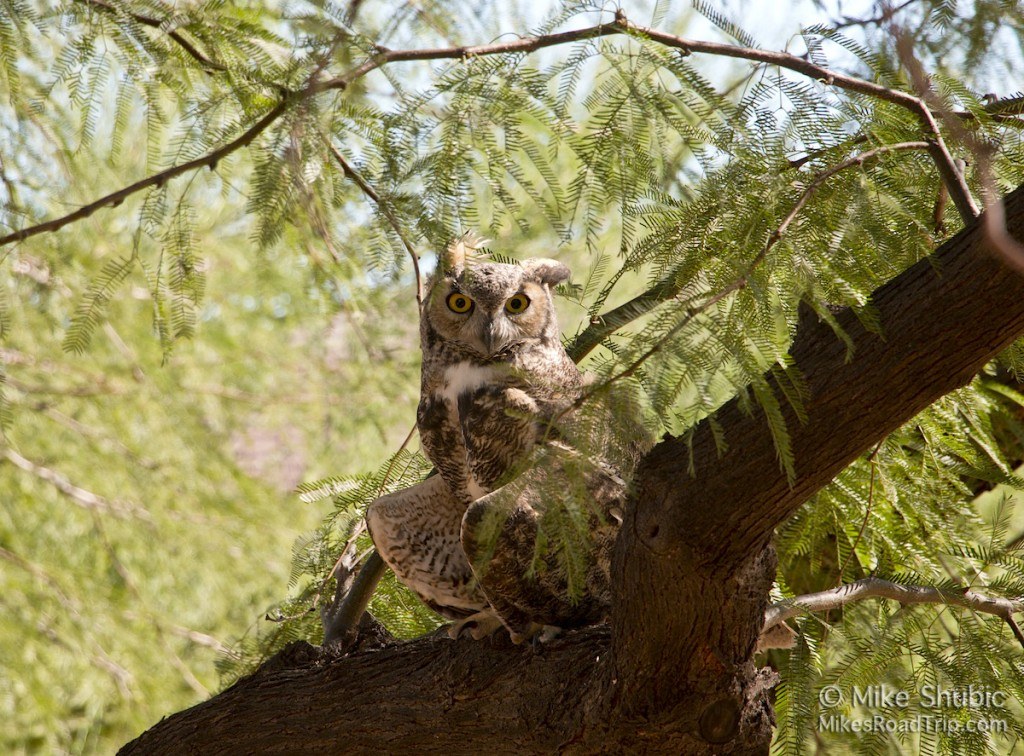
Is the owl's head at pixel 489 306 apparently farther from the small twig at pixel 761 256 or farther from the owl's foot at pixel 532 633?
the owl's foot at pixel 532 633

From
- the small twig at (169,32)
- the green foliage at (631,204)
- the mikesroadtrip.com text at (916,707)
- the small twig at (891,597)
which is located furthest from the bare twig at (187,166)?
the mikesroadtrip.com text at (916,707)

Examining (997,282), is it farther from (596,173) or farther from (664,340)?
(596,173)

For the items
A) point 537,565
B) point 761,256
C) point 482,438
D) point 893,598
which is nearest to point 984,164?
point 761,256

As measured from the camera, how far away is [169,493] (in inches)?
223

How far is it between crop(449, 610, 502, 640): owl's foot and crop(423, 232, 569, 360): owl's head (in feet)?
1.74

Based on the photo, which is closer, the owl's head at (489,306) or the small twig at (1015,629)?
the small twig at (1015,629)

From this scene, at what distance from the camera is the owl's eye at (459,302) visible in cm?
224

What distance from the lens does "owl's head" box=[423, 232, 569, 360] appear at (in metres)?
2.21

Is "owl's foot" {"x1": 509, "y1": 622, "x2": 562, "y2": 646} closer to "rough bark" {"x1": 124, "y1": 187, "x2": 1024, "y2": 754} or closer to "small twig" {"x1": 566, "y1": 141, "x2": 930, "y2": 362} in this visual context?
"rough bark" {"x1": 124, "y1": 187, "x2": 1024, "y2": 754}

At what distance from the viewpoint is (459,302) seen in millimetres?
2258

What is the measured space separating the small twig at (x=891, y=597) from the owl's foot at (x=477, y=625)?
54cm

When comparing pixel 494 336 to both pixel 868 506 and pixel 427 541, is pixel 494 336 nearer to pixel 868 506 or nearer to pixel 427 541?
pixel 427 541

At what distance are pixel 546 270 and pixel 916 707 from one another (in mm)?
1141

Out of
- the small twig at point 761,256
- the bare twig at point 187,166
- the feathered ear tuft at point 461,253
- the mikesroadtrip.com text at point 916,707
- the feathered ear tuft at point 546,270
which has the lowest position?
the mikesroadtrip.com text at point 916,707
